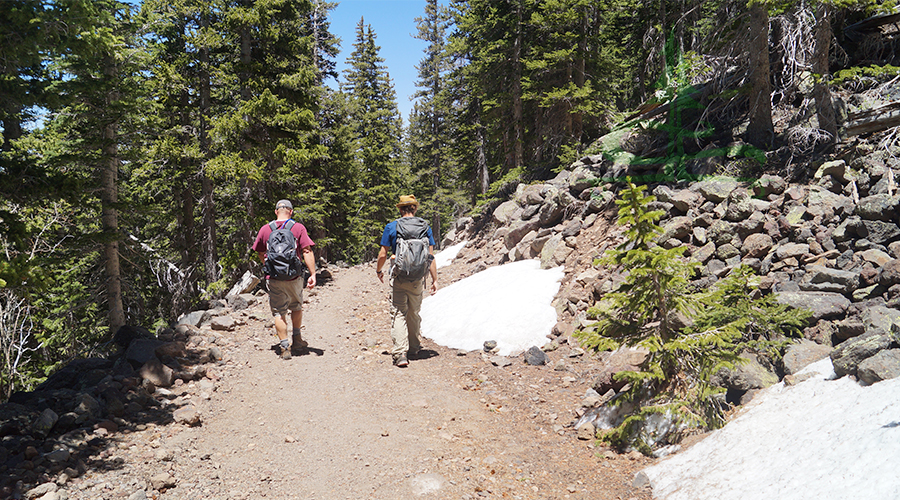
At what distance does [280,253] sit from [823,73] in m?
10.1

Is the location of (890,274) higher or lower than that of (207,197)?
lower

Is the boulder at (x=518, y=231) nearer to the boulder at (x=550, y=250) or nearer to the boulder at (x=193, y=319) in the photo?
the boulder at (x=550, y=250)

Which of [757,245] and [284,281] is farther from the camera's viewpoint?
[284,281]

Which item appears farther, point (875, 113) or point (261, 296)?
point (261, 296)

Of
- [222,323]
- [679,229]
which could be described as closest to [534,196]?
[679,229]

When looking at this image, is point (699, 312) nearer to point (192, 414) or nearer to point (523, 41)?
point (192, 414)

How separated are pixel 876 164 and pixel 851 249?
1.84 metres

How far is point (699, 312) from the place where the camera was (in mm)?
4781

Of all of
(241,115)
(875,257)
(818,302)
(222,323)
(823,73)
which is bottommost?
(222,323)

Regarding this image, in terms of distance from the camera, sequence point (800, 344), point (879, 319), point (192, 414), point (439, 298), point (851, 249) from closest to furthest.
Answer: point (879, 319), point (800, 344), point (192, 414), point (851, 249), point (439, 298)

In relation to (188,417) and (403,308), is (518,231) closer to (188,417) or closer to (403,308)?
(403,308)

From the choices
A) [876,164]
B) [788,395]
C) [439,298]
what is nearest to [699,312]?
[788,395]

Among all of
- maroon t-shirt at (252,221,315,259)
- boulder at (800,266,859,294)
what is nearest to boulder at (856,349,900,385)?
boulder at (800,266,859,294)

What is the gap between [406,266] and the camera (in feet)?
23.1
